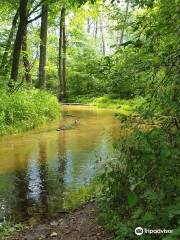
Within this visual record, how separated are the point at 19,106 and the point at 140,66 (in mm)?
10662

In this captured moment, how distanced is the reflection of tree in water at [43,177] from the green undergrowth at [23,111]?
200 cm

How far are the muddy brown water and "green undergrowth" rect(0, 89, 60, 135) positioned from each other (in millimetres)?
422

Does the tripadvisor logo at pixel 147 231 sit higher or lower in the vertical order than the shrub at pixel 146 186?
lower

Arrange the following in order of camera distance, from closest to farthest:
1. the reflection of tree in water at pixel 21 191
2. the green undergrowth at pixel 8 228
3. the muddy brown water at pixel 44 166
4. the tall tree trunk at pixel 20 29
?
1. the green undergrowth at pixel 8 228
2. the reflection of tree in water at pixel 21 191
3. the muddy brown water at pixel 44 166
4. the tall tree trunk at pixel 20 29

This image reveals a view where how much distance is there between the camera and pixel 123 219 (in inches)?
194

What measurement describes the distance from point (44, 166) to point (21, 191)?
2143 millimetres

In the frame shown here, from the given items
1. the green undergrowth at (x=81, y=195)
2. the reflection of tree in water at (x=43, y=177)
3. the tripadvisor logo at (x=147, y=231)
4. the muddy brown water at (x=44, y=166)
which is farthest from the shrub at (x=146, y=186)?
the reflection of tree in water at (x=43, y=177)

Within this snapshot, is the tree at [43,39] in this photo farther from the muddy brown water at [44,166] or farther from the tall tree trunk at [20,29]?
the muddy brown water at [44,166]

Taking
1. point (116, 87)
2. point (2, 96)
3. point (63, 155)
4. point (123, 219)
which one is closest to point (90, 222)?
point (123, 219)

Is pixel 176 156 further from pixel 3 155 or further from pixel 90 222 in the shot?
pixel 3 155

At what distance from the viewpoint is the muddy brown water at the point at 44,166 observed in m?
6.95

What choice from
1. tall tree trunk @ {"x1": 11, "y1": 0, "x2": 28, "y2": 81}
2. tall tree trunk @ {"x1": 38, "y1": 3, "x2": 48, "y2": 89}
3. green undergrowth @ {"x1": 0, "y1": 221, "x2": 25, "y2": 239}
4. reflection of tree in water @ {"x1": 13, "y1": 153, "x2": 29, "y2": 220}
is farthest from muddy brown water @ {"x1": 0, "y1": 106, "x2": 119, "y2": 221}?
tall tree trunk @ {"x1": 38, "y1": 3, "x2": 48, "y2": 89}

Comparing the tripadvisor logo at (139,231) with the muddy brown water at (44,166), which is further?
the muddy brown water at (44,166)

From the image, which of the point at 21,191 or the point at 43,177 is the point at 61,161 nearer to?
the point at 43,177
